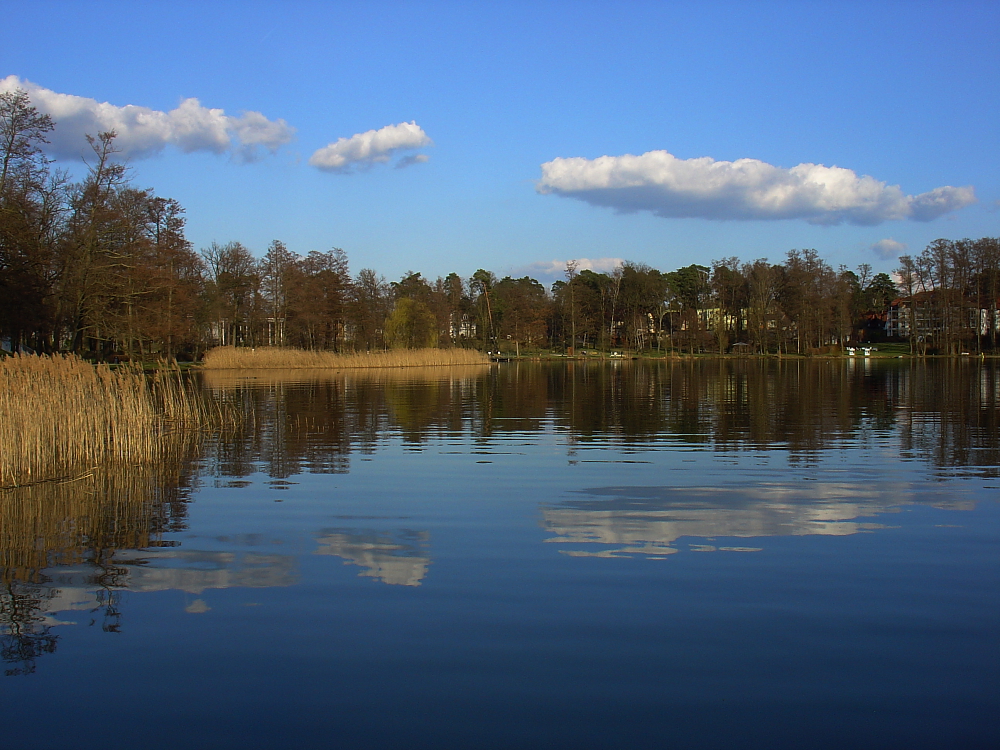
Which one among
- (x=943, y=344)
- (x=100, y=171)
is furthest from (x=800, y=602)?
(x=943, y=344)

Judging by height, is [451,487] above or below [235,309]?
below

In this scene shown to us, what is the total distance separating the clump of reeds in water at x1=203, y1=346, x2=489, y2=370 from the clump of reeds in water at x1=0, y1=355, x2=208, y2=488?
38352 millimetres

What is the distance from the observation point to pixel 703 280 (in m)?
105

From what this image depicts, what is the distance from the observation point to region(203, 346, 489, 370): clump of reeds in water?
54.3 m

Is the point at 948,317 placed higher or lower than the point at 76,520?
higher

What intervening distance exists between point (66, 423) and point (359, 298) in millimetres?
64268

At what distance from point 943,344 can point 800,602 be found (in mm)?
89285

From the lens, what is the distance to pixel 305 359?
55.6 m

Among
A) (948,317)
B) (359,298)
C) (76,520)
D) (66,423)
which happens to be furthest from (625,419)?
(948,317)

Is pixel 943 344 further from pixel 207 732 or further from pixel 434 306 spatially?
pixel 207 732

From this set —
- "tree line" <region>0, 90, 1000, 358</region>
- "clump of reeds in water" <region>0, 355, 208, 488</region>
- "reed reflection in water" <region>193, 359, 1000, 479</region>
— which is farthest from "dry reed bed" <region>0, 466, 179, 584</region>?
"tree line" <region>0, 90, 1000, 358</region>

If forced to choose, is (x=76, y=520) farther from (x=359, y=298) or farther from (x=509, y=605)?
(x=359, y=298)

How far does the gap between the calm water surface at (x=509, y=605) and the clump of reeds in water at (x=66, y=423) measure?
2.78 feet

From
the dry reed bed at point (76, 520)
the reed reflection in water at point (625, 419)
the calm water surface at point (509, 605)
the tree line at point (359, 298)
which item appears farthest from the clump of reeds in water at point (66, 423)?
the tree line at point (359, 298)
